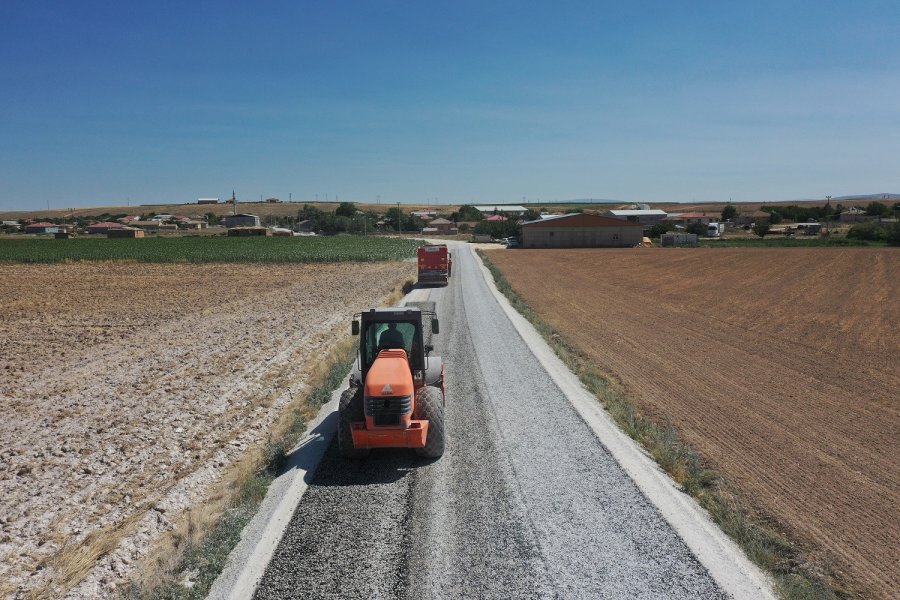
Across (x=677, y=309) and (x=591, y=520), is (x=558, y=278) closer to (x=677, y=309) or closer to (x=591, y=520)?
(x=677, y=309)

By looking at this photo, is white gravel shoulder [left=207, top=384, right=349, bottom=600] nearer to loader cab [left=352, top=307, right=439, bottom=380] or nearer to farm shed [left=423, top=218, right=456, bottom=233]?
loader cab [left=352, top=307, right=439, bottom=380]

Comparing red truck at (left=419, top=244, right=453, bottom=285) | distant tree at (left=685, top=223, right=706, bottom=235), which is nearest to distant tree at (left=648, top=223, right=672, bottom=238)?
distant tree at (left=685, top=223, right=706, bottom=235)

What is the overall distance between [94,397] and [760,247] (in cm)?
8221

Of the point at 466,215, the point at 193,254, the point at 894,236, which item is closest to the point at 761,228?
the point at 894,236

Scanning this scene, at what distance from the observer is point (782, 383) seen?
51.7 ft

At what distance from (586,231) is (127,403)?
78.2 metres

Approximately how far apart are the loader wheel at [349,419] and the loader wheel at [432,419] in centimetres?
89

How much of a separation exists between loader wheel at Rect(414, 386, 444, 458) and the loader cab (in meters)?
0.83

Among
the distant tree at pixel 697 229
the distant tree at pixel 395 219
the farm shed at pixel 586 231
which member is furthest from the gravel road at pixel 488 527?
the distant tree at pixel 395 219

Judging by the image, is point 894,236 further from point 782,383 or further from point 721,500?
point 721,500

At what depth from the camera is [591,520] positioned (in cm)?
809

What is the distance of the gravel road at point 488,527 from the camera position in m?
6.75

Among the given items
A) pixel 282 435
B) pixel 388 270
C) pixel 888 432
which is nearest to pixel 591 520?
pixel 282 435

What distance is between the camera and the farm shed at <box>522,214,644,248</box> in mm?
85750
